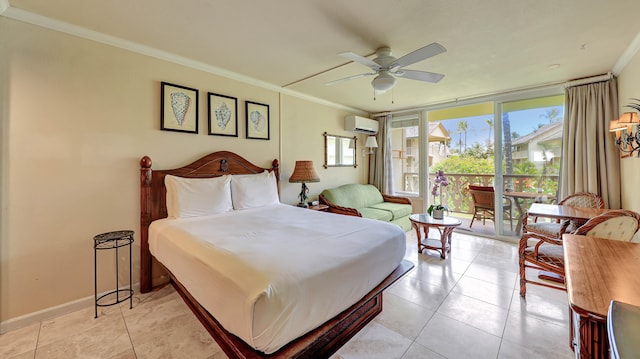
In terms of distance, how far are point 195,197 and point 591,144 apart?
4.99 meters

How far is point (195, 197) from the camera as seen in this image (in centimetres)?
268

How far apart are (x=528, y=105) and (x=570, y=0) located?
8.67 ft

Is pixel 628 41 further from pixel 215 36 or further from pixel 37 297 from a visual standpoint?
pixel 37 297

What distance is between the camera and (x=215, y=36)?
2389 mm

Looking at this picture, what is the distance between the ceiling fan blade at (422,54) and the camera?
6.24ft

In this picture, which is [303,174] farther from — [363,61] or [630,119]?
[630,119]

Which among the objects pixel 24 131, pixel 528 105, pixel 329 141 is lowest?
pixel 24 131

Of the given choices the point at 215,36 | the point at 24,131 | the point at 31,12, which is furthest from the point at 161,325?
the point at 31,12

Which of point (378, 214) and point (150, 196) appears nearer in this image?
point (150, 196)

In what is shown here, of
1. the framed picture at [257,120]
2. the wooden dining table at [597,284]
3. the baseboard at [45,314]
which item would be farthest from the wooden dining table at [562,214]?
the baseboard at [45,314]

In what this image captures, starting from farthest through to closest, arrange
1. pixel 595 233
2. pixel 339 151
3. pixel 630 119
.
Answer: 1. pixel 339 151
2. pixel 630 119
3. pixel 595 233

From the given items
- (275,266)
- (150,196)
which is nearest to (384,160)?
(150,196)

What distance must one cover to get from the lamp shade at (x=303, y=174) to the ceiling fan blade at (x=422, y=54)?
75.8 inches

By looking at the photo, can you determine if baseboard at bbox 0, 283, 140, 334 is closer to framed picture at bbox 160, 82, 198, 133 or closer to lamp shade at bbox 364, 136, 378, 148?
framed picture at bbox 160, 82, 198, 133
